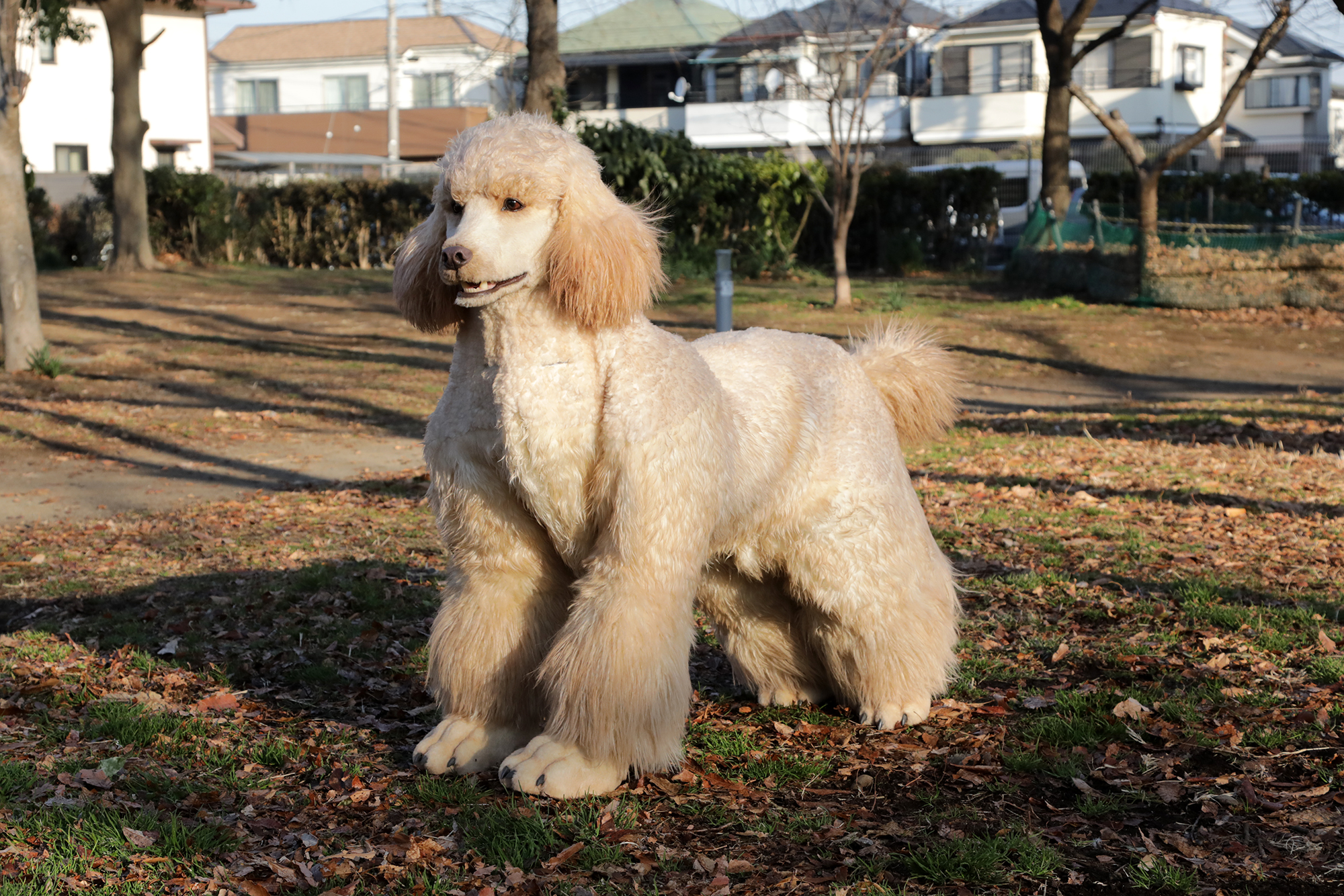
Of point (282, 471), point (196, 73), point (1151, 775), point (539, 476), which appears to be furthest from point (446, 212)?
point (196, 73)

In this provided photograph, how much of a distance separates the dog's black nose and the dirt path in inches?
210

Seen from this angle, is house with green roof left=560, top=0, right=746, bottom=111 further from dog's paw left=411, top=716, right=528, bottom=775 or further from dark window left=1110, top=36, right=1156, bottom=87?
dog's paw left=411, top=716, right=528, bottom=775

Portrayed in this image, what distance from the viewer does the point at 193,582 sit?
6.46 meters

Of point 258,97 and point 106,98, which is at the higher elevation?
point 258,97

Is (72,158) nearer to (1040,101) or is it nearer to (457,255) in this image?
(1040,101)

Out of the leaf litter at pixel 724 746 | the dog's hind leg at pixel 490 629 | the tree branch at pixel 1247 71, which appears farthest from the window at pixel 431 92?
the dog's hind leg at pixel 490 629

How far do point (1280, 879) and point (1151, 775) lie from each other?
69cm

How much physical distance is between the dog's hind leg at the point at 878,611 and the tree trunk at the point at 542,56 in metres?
12.6

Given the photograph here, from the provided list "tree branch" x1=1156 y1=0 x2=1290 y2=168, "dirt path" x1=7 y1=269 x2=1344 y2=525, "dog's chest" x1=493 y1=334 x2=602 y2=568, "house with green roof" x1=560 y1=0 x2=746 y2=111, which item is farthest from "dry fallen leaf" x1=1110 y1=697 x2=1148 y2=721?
"house with green roof" x1=560 y1=0 x2=746 y2=111

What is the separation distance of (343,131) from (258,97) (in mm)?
7762

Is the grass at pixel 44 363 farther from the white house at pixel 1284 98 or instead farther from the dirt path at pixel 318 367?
the white house at pixel 1284 98

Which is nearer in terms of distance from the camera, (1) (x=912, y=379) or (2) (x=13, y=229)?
(1) (x=912, y=379)

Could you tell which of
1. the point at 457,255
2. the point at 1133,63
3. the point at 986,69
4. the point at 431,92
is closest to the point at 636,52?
the point at 986,69

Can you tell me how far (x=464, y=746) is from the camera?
386cm
